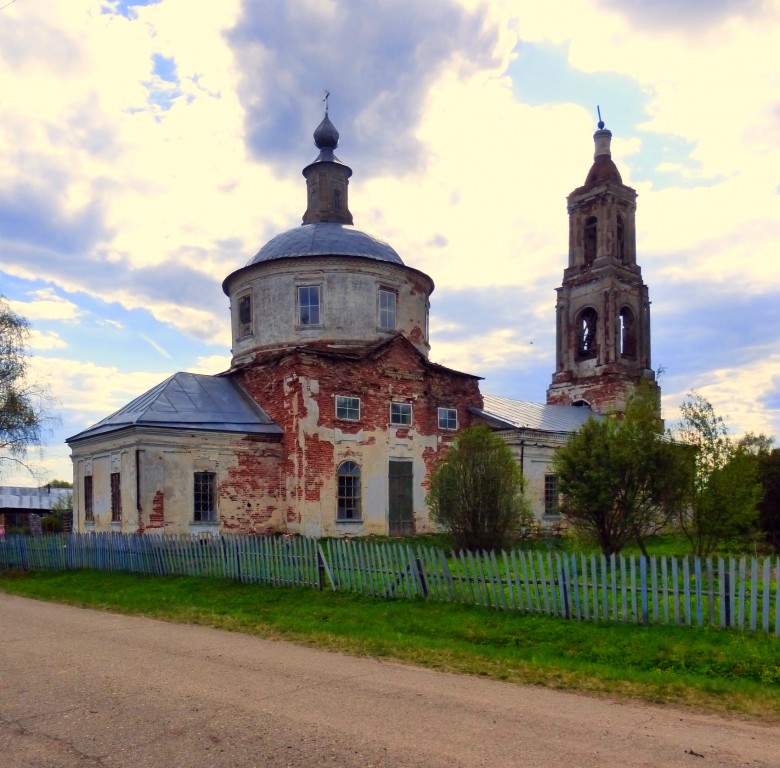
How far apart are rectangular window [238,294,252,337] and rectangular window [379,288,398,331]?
14.4ft

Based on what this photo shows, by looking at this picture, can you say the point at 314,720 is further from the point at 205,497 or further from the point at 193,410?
the point at 193,410

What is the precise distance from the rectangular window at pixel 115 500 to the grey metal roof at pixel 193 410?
4.30 ft

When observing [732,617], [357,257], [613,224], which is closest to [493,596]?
[732,617]

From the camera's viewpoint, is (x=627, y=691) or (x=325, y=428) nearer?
(x=627, y=691)

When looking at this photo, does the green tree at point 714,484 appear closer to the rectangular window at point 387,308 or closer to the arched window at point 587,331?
the rectangular window at point 387,308

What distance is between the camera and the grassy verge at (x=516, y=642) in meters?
7.08

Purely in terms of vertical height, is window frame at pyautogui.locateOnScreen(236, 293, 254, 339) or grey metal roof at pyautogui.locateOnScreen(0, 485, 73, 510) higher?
window frame at pyautogui.locateOnScreen(236, 293, 254, 339)

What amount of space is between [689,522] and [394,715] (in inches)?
452

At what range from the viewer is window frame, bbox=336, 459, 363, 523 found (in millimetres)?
21188

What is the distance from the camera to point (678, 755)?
508 centimetres

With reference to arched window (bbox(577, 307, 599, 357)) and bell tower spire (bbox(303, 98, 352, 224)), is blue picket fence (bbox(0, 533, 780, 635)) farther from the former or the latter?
arched window (bbox(577, 307, 599, 357))

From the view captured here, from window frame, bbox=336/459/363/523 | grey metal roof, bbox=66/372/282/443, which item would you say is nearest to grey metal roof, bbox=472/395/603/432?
window frame, bbox=336/459/363/523

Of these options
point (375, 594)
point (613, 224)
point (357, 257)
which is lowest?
point (375, 594)

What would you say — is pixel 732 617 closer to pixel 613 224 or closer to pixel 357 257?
pixel 357 257
